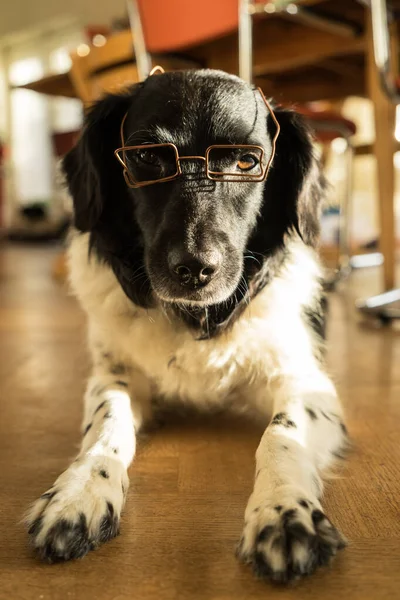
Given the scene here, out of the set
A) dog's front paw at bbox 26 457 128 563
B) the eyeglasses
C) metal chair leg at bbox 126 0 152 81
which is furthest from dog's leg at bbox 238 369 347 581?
metal chair leg at bbox 126 0 152 81

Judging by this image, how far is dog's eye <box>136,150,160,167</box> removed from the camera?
4.97 feet

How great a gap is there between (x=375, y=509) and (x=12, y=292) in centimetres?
373

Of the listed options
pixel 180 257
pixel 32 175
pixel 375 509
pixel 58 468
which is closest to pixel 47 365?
pixel 58 468

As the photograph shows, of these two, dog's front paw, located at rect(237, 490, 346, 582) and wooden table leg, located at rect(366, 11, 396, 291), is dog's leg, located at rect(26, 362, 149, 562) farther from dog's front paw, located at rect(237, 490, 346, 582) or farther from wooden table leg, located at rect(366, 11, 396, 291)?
wooden table leg, located at rect(366, 11, 396, 291)

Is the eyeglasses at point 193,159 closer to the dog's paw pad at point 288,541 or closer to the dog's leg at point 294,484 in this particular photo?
the dog's leg at point 294,484

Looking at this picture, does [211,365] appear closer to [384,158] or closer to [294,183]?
[294,183]

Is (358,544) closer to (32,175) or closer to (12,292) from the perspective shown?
(12,292)

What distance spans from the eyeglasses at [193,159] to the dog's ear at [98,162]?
0.19 metres

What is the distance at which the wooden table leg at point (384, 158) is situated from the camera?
300 cm

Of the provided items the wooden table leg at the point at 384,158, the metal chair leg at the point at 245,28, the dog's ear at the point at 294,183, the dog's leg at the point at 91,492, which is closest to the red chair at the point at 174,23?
the metal chair leg at the point at 245,28

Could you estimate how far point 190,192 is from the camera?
1.47m

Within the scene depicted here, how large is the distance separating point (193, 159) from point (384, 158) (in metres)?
1.90

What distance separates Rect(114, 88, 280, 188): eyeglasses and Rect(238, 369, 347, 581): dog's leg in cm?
55

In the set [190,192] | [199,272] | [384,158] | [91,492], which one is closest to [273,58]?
[384,158]
